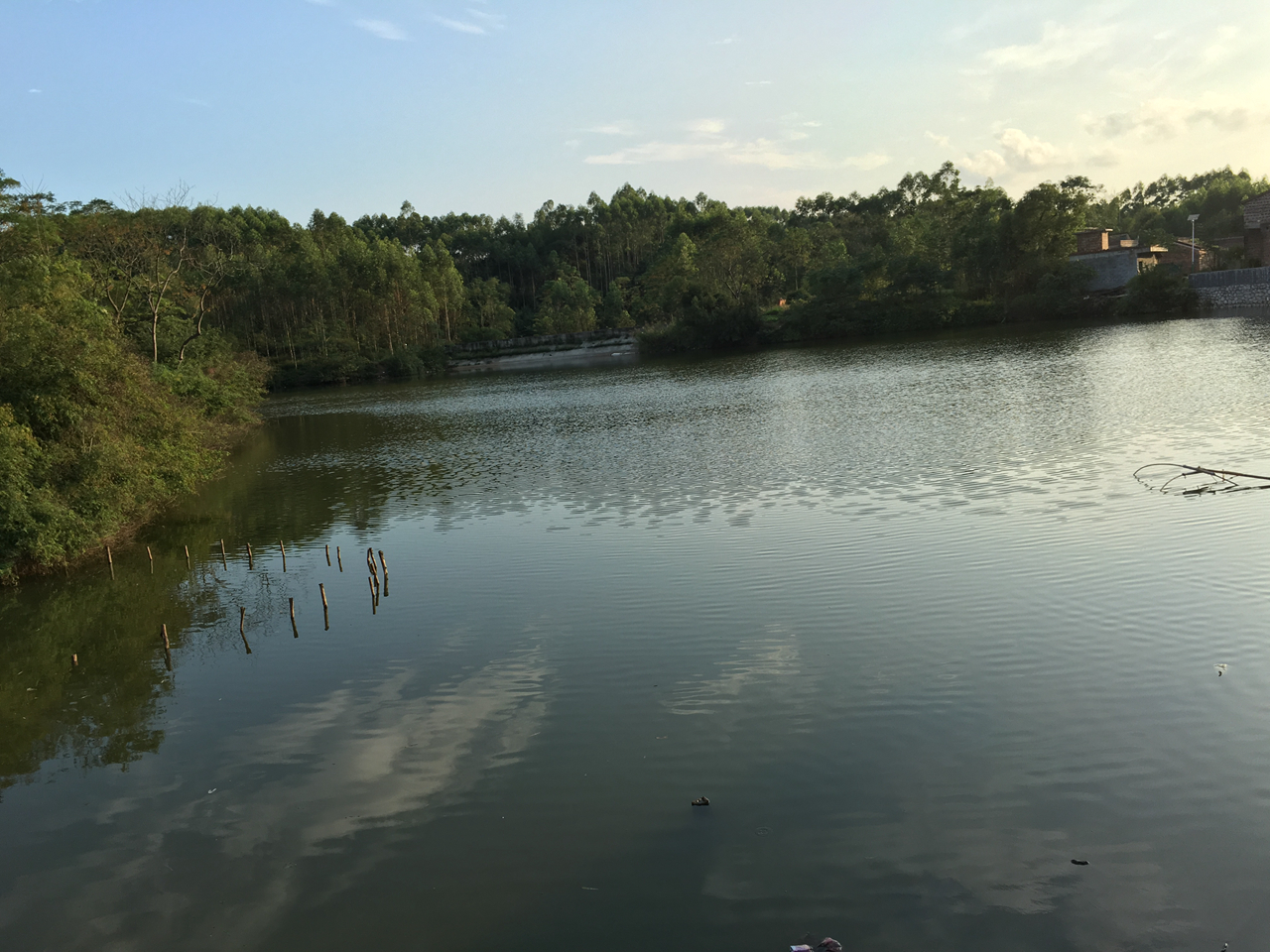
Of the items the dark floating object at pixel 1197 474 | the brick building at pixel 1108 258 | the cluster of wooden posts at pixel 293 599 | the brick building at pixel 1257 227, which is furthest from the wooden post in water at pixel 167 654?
the brick building at pixel 1257 227

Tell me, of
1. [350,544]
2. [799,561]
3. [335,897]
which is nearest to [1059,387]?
[799,561]

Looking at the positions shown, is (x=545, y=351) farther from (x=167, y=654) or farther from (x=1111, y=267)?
(x=167, y=654)

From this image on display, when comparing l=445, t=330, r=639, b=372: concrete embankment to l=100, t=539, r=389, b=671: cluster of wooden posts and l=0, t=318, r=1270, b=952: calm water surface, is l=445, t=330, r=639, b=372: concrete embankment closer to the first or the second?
l=100, t=539, r=389, b=671: cluster of wooden posts

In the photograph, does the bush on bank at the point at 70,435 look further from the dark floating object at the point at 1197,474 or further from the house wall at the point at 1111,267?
the house wall at the point at 1111,267

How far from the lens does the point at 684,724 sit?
30.1ft

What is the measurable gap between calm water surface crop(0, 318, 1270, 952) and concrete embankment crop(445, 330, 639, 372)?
74.1m

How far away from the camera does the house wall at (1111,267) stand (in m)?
71.2

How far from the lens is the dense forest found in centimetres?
1800

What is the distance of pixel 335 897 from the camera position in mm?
6910

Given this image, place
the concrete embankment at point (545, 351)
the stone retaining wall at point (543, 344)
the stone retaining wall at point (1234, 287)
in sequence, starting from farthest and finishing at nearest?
the stone retaining wall at point (543, 344) → the concrete embankment at point (545, 351) → the stone retaining wall at point (1234, 287)

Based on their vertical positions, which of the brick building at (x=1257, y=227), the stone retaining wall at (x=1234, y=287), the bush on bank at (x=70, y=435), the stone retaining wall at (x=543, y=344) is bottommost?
the bush on bank at (x=70, y=435)

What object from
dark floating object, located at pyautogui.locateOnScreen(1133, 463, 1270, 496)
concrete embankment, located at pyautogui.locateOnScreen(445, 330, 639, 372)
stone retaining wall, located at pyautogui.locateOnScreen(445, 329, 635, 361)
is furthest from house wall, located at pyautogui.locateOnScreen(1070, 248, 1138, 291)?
dark floating object, located at pyautogui.locateOnScreen(1133, 463, 1270, 496)

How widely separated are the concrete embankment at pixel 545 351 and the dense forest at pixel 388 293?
Answer: 392 centimetres

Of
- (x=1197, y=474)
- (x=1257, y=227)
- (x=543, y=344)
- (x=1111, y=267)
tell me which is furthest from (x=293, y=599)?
(x=543, y=344)
